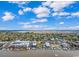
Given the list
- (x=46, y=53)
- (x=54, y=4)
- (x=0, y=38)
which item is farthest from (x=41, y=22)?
(x=0, y=38)

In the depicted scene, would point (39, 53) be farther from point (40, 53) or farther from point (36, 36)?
point (36, 36)

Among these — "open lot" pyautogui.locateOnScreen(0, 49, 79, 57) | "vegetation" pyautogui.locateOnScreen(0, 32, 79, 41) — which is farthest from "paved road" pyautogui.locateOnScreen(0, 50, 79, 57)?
"vegetation" pyautogui.locateOnScreen(0, 32, 79, 41)

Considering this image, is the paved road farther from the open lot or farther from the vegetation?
the vegetation

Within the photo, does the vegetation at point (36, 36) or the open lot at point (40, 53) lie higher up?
the vegetation at point (36, 36)

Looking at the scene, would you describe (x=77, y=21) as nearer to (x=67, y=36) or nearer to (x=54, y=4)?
(x=67, y=36)

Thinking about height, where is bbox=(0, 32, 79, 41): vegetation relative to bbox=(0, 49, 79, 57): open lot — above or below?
above

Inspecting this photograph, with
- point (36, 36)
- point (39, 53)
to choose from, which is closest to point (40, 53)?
point (39, 53)

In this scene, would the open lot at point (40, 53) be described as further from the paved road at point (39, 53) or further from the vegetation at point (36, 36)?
the vegetation at point (36, 36)

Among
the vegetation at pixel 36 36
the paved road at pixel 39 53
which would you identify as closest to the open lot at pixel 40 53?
the paved road at pixel 39 53

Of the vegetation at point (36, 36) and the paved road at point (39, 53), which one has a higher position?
the vegetation at point (36, 36)

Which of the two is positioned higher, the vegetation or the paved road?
the vegetation
